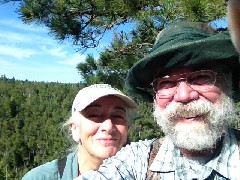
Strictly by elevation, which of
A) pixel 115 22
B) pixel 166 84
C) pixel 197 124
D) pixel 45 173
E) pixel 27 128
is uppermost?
pixel 27 128

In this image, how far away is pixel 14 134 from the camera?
71.0 m

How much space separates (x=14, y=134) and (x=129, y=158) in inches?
2850

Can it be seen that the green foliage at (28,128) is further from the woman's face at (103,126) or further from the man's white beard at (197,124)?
the man's white beard at (197,124)

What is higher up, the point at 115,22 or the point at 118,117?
the point at 115,22

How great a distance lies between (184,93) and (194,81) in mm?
52

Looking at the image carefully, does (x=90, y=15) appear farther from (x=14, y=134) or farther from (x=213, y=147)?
(x=14, y=134)

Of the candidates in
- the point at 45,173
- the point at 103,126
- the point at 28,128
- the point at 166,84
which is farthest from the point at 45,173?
the point at 28,128

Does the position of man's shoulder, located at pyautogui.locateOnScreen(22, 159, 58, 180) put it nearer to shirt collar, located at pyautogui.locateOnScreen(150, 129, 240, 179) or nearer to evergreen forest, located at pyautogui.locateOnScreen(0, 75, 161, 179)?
shirt collar, located at pyautogui.locateOnScreen(150, 129, 240, 179)

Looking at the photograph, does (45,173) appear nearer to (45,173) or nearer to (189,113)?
(45,173)

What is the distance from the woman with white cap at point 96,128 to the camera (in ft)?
6.26

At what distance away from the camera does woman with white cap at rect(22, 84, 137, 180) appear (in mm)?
1909

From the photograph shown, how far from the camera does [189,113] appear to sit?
1.27 meters

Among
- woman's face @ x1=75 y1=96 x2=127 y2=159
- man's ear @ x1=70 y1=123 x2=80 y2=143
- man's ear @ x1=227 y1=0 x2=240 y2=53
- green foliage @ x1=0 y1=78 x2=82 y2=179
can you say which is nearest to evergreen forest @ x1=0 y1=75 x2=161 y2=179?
green foliage @ x1=0 y1=78 x2=82 y2=179

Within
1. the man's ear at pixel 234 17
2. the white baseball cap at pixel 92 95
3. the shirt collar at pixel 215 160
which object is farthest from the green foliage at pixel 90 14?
the man's ear at pixel 234 17
